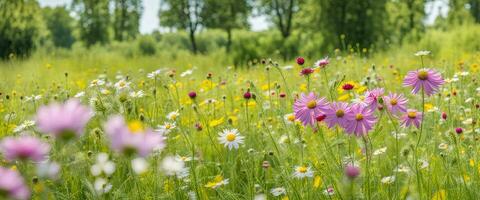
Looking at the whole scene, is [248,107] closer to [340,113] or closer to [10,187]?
[340,113]

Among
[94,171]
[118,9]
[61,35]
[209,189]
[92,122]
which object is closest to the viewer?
[94,171]

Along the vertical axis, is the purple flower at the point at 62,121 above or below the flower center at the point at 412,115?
above

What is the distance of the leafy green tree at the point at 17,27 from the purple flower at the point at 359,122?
13.0 metres

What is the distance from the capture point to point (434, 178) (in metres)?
1.66

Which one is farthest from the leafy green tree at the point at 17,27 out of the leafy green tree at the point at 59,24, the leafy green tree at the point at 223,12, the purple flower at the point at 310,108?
the leafy green tree at the point at 59,24

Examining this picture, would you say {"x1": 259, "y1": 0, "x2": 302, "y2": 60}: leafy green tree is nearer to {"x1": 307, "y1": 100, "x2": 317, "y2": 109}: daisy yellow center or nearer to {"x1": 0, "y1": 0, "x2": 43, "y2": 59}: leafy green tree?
{"x1": 0, "y1": 0, "x2": 43, "y2": 59}: leafy green tree

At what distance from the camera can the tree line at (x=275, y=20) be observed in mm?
11141

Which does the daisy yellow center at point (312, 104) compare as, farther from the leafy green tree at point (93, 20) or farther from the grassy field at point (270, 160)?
the leafy green tree at point (93, 20)

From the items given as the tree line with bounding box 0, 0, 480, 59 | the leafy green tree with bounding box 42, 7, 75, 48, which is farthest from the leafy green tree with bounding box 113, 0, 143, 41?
the leafy green tree with bounding box 42, 7, 75, 48

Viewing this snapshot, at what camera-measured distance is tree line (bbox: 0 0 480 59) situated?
11141 mm

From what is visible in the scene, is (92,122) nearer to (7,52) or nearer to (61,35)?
(7,52)

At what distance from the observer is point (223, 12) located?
2355cm

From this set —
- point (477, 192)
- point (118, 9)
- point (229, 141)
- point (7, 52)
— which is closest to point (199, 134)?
point (229, 141)

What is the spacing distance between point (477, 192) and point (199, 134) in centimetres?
144
